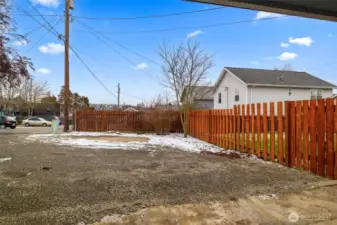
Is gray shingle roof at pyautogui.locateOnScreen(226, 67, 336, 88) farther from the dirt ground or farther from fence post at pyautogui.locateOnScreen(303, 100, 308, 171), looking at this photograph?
the dirt ground

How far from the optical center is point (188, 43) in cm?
1367

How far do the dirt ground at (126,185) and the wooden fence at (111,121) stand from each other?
903 centimetres

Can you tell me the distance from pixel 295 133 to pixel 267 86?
15.0 metres

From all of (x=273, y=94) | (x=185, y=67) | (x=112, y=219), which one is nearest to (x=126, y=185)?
(x=112, y=219)

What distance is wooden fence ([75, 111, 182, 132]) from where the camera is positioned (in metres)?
15.4

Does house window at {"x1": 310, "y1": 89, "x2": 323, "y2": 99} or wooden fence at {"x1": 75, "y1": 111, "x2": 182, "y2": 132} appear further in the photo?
house window at {"x1": 310, "y1": 89, "x2": 323, "y2": 99}

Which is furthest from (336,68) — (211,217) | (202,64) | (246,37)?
(211,217)

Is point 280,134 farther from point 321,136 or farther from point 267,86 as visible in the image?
point 267,86

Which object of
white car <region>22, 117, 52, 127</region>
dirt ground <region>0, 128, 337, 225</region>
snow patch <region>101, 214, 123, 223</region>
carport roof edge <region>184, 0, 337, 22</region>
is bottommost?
snow patch <region>101, 214, 123, 223</region>

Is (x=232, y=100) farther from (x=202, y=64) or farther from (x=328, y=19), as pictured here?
(x=328, y=19)

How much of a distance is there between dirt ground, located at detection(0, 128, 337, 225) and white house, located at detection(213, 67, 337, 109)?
1419cm

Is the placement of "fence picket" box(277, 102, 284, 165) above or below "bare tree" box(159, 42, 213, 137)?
below

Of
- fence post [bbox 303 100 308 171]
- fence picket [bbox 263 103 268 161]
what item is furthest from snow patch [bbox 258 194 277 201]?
fence picket [bbox 263 103 268 161]

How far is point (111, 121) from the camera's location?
15430 millimetres
